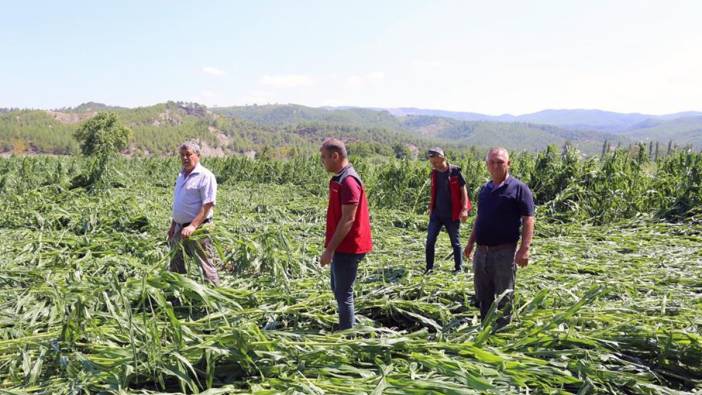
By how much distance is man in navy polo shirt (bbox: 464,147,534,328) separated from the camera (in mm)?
3467

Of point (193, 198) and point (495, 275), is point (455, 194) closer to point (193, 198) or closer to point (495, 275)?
point (495, 275)

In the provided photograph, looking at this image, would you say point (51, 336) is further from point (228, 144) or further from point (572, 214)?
point (228, 144)

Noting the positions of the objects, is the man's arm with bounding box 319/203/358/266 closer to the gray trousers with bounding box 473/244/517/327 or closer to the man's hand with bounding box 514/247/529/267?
the gray trousers with bounding box 473/244/517/327

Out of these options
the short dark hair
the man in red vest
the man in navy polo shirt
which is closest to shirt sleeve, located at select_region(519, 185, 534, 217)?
the man in navy polo shirt

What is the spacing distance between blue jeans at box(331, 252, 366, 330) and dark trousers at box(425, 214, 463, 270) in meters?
2.17

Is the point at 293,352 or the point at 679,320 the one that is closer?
the point at 293,352

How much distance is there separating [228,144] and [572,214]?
505 ft

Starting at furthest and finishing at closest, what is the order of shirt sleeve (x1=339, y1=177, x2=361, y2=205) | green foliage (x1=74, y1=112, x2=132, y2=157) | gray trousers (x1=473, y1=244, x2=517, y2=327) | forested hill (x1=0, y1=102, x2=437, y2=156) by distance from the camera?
forested hill (x1=0, y1=102, x2=437, y2=156), green foliage (x1=74, y1=112, x2=132, y2=157), gray trousers (x1=473, y1=244, x2=517, y2=327), shirt sleeve (x1=339, y1=177, x2=361, y2=205)

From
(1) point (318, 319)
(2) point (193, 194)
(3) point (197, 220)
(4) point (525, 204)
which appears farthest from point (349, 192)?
(2) point (193, 194)

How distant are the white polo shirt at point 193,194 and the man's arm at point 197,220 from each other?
3 centimetres

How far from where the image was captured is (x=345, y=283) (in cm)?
343

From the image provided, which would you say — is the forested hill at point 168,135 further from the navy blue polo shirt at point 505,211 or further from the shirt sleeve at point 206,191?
the navy blue polo shirt at point 505,211

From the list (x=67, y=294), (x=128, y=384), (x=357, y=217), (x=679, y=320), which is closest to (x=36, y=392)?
(x=128, y=384)

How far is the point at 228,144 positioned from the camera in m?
156
